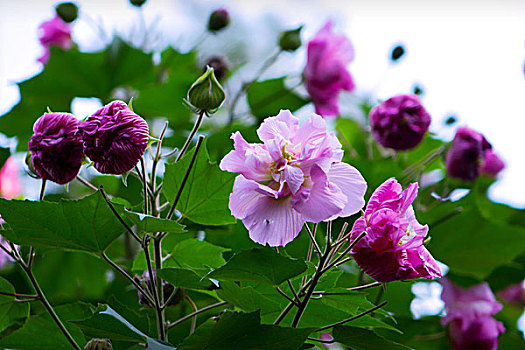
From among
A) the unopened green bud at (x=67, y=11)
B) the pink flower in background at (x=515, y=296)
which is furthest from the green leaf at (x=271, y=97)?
the pink flower in background at (x=515, y=296)

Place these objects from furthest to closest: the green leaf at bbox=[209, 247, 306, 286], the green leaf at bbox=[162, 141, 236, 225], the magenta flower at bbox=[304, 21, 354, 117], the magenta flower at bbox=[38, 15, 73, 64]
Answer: the magenta flower at bbox=[38, 15, 73, 64]
the magenta flower at bbox=[304, 21, 354, 117]
the green leaf at bbox=[162, 141, 236, 225]
the green leaf at bbox=[209, 247, 306, 286]

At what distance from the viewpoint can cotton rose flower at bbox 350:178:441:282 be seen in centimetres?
35

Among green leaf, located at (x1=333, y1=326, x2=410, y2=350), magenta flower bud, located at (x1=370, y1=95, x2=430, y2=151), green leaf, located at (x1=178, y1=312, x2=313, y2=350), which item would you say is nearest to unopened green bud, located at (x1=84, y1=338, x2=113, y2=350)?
green leaf, located at (x1=178, y1=312, x2=313, y2=350)

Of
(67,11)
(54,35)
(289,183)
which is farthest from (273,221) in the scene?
(54,35)

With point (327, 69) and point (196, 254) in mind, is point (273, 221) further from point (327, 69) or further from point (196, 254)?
point (327, 69)

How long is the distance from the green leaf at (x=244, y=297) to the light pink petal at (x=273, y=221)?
37 millimetres

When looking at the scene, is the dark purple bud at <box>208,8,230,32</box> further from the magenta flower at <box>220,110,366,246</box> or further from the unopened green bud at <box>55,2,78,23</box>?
the magenta flower at <box>220,110,366,246</box>

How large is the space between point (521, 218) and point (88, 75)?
659mm

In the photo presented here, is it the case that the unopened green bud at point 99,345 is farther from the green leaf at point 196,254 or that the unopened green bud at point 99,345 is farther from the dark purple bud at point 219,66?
the dark purple bud at point 219,66

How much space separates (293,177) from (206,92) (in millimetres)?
102

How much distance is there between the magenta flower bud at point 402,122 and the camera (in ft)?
2.06

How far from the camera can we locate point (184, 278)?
383 millimetres

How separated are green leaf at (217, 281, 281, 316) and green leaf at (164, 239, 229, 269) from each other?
0.08 metres

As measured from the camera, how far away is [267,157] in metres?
0.38
